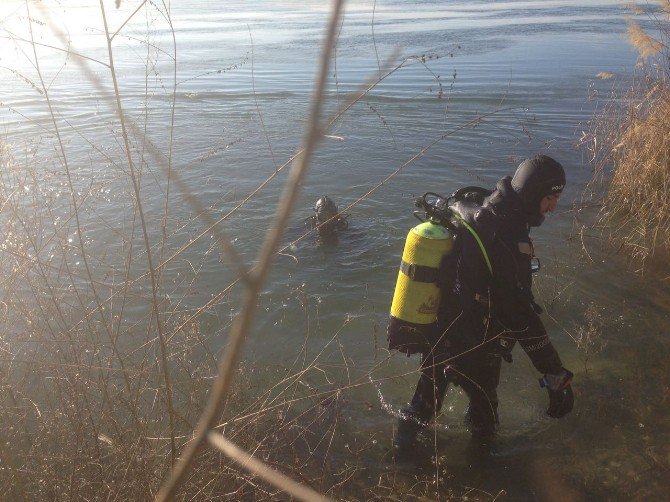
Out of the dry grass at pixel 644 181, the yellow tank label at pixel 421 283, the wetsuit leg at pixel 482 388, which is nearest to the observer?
the yellow tank label at pixel 421 283

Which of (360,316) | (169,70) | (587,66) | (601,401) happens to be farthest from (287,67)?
(601,401)

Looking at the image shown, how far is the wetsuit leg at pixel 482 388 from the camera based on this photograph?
3545 mm

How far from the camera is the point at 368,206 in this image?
8125 mm

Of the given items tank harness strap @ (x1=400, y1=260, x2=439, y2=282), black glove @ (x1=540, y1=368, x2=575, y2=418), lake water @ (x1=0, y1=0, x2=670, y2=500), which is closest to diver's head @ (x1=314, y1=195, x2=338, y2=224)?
lake water @ (x1=0, y1=0, x2=670, y2=500)

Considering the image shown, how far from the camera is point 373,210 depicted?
8000 millimetres

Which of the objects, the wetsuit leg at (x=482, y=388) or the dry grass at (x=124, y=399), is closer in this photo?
the dry grass at (x=124, y=399)

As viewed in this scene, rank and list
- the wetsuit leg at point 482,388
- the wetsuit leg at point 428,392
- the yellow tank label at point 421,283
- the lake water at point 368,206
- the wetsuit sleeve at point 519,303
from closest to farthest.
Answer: the wetsuit sleeve at point 519,303 → the yellow tank label at point 421,283 → the wetsuit leg at point 482,388 → the wetsuit leg at point 428,392 → the lake water at point 368,206

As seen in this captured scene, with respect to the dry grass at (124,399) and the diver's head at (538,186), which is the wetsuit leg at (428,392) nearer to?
the dry grass at (124,399)

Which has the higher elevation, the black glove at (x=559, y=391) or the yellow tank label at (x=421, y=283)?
the yellow tank label at (x=421, y=283)

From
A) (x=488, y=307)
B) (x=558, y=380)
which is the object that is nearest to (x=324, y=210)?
(x=488, y=307)

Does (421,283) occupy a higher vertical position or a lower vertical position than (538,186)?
lower

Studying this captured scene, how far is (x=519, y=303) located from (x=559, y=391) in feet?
2.33

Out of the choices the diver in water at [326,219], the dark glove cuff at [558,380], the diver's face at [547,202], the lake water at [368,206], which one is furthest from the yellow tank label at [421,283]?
the diver in water at [326,219]

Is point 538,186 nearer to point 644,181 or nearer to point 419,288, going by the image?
point 419,288
